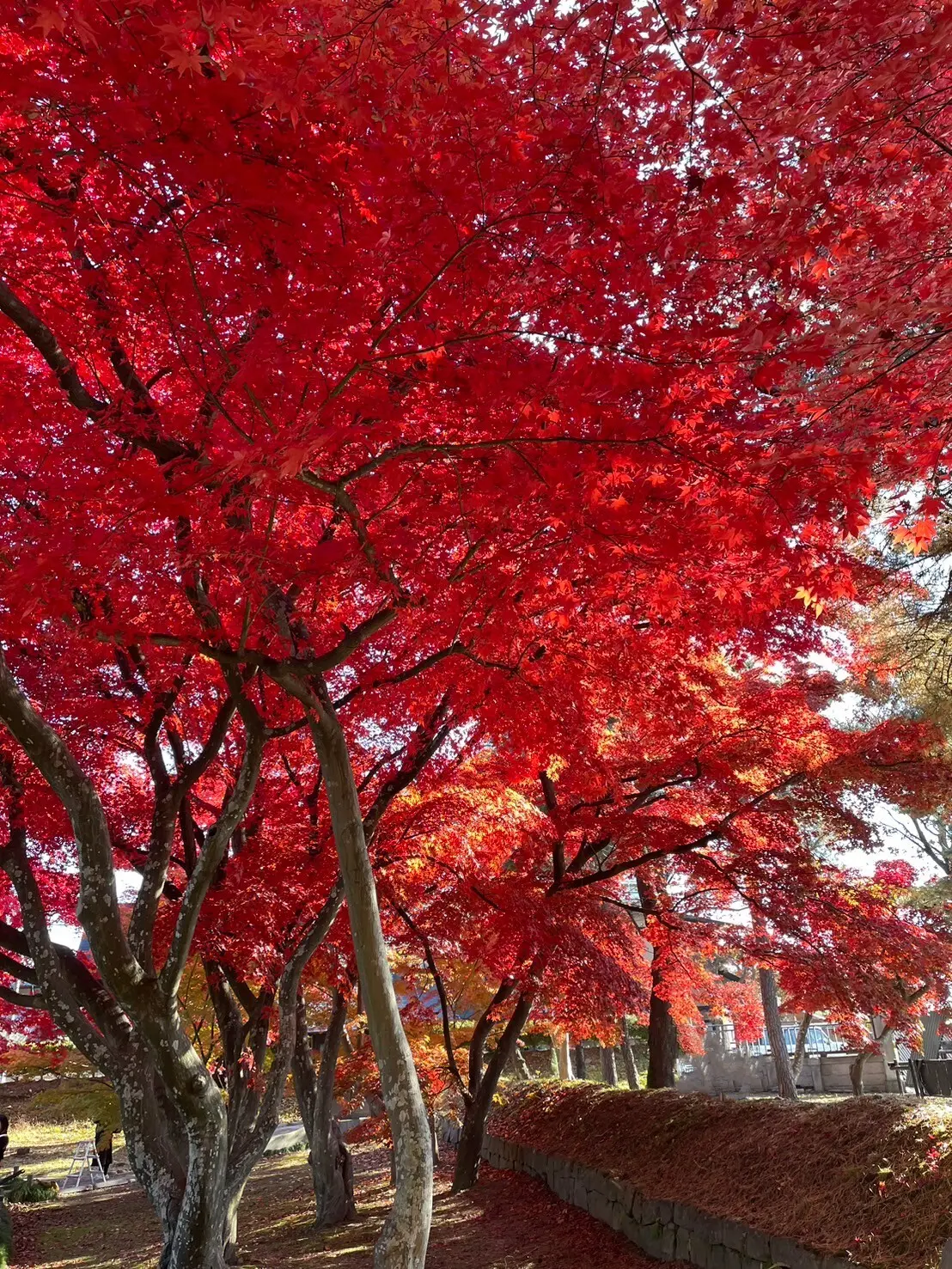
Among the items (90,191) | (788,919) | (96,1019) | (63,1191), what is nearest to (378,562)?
(90,191)

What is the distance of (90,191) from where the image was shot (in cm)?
568

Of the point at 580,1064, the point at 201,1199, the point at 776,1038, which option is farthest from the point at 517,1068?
the point at 201,1199

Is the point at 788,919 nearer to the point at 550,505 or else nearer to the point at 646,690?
the point at 646,690

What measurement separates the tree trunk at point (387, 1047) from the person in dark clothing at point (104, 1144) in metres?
14.6

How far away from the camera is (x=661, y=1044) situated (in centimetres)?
1315

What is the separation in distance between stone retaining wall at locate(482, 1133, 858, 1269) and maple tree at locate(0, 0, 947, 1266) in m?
3.23

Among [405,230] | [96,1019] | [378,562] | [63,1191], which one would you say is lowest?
[63,1191]

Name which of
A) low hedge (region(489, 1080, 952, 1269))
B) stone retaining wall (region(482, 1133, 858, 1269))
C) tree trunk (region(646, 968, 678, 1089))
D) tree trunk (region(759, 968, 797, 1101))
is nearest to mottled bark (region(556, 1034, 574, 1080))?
tree trunk (region(759, 968, 797, 1101))

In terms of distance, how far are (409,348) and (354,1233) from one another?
10.0m

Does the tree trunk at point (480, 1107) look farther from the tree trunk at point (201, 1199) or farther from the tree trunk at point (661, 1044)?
the tree trunk at point (201, 1199)

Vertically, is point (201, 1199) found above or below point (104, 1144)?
above

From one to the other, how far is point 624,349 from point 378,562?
6.46 feet

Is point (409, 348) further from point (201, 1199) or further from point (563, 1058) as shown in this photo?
point (563, 1058)

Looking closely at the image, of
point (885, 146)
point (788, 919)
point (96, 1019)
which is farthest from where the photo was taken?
point (788, 919)
